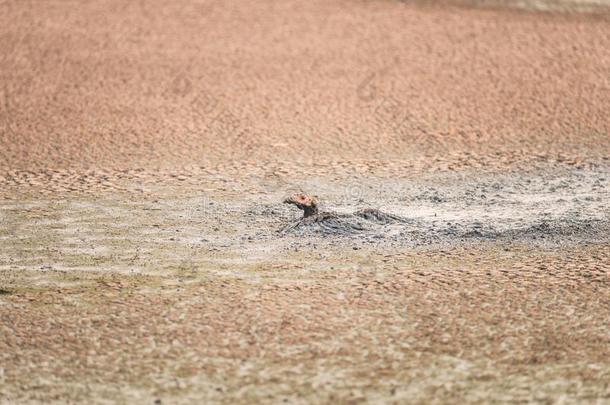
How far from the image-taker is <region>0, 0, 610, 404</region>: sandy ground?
1918mm

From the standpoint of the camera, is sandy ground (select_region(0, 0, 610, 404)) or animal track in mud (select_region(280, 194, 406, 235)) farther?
animal track in mud (select_region(280, 194, 406, 235))

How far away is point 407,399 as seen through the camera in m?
1.78

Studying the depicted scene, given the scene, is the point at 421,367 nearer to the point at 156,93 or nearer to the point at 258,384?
the point at 258,384

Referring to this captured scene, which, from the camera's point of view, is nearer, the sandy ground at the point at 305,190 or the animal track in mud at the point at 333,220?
the sandy ground at the point at 305,190

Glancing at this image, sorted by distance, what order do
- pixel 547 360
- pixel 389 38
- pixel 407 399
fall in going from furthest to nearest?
pixel 389 38
pixel 547 360
pixel 407 399

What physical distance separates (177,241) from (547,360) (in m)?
0.98

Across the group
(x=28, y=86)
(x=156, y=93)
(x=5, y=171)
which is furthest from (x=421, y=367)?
(x=28, y=86)

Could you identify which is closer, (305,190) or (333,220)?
(333,220)

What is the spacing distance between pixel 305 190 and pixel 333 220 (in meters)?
0.29

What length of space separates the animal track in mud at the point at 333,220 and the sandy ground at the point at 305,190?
0.09 ft

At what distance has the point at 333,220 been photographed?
2572mm

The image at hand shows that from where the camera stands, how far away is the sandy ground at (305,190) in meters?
1.92

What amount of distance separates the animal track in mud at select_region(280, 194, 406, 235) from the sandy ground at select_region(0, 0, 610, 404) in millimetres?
28

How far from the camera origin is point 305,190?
284 cm
